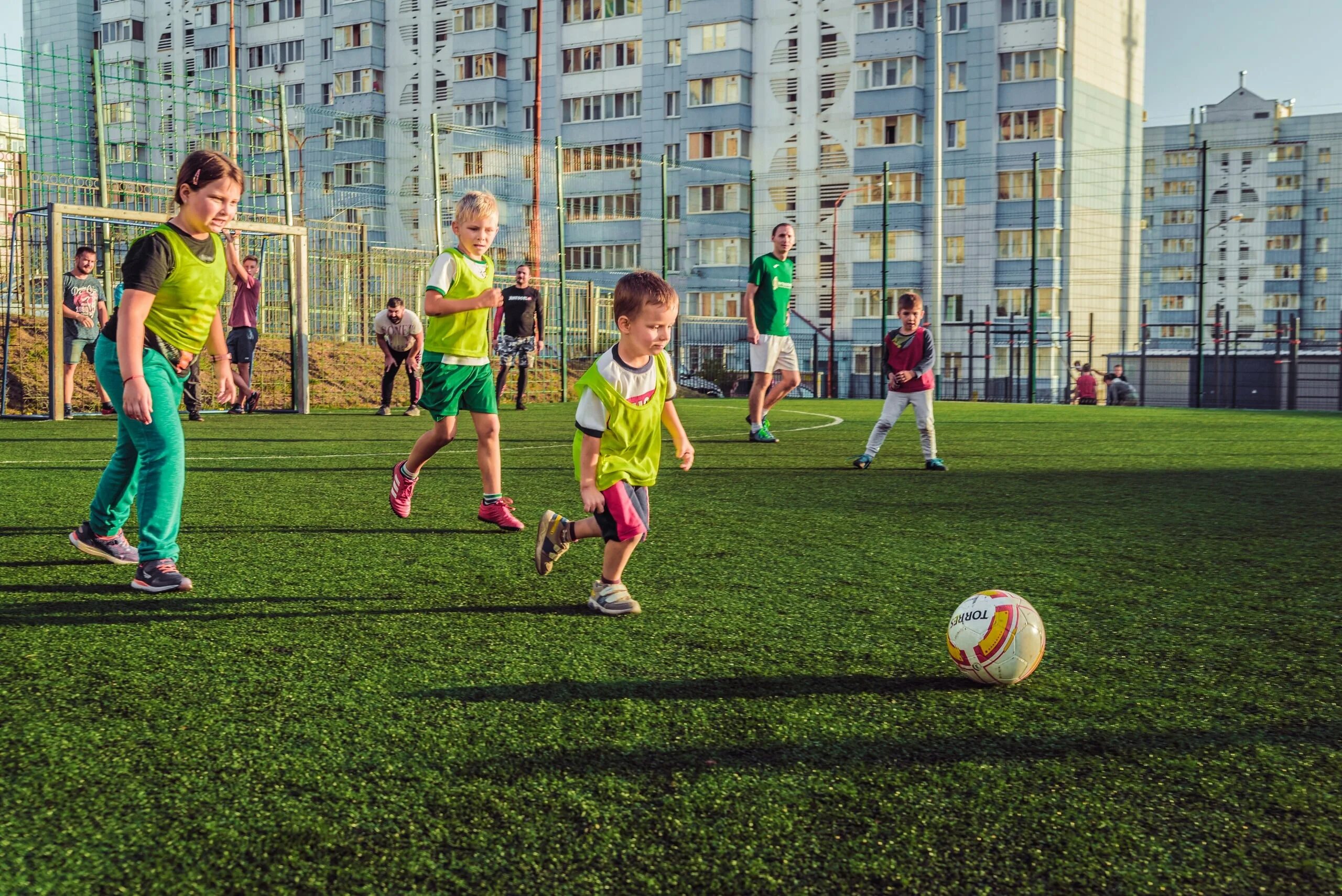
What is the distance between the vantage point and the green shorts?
654cm

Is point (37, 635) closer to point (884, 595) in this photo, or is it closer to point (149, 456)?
point (149, 456)

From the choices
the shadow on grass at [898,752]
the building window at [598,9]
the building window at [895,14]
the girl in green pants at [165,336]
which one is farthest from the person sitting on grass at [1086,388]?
the building window at [598,9]

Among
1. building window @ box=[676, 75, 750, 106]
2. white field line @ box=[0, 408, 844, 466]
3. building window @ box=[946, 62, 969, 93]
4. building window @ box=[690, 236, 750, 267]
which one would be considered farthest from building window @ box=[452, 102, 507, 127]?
white field line @ box=[0, 408, 844, 466]

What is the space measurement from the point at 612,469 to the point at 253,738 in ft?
5.55

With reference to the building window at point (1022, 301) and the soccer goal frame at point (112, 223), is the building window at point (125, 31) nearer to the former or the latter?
the building window at point (1022, 301)

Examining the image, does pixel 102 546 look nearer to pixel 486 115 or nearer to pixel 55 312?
pixel 55 312

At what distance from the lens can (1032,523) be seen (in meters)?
6.63

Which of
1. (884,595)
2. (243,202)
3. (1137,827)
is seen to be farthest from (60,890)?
(243,202)

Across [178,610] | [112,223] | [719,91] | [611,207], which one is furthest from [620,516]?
[719,91]

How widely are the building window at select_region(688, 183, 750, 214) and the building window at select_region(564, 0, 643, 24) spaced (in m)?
9.14

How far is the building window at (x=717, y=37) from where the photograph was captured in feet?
169

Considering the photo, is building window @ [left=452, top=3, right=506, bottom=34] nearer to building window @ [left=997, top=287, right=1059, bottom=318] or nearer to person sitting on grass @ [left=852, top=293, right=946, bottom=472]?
building window @ [left=997, top=287, right=1059, bottom=318]

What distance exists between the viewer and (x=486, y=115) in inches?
2282

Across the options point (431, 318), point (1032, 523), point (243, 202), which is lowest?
point (1032, 523)
